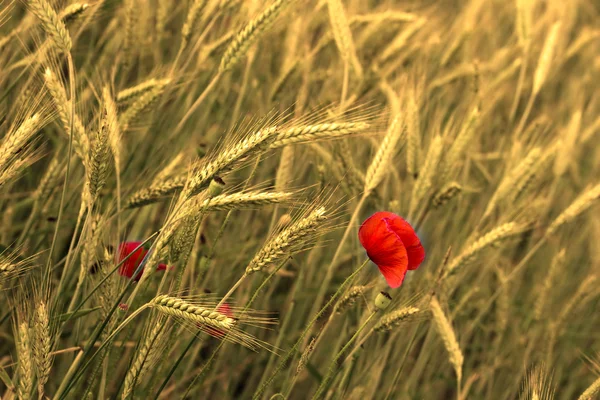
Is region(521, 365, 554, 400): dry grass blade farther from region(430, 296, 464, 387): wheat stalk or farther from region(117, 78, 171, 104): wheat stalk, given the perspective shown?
region(117, 78, 171, 104): wheat stalk

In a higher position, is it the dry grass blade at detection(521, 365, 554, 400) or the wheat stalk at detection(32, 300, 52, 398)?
the wheat stalk at detection(32, 300, 52, 398)

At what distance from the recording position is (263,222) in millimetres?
1771

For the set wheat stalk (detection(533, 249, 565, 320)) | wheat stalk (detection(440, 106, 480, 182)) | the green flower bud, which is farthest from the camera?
wheat stalk (detection(533, 249, 565, 320))

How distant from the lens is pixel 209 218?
1514mm

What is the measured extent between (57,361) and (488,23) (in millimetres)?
2278

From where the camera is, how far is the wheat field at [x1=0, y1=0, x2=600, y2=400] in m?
1.02

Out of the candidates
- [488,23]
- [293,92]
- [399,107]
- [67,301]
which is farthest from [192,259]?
[488,23]

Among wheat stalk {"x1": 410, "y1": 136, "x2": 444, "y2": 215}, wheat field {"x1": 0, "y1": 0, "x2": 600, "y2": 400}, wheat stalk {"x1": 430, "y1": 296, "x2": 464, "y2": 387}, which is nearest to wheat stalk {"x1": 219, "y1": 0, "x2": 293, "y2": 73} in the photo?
wheat field {"x1": 0, "y1": 0, "x2": 600, "y2": 400}

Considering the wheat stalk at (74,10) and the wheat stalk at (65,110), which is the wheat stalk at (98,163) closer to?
the wheat stalk at (65,110)

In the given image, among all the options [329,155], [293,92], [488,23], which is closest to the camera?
[329,155]

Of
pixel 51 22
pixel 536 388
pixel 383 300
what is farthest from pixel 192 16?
pixel 536 388

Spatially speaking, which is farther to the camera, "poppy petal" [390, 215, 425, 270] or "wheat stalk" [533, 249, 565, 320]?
"wheat stalk" [533, 249, 565, 320]

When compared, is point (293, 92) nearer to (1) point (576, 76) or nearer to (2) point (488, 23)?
(2) point (488, 23)

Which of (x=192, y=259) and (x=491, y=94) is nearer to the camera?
(x=192, y=259)
